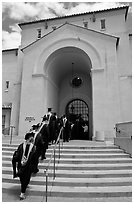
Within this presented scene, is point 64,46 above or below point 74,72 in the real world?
above

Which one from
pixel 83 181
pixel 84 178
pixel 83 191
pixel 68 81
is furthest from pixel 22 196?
pixel 68 81

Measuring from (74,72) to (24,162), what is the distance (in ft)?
50.0

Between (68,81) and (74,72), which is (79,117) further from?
(74,72)

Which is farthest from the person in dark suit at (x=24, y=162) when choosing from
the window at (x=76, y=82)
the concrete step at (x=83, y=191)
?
the window at (x=76, y=82)

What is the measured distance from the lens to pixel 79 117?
1706 centimetres

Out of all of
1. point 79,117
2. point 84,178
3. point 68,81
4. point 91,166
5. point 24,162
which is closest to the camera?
point 24,162

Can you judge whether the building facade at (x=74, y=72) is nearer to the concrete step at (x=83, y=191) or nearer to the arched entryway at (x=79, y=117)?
the arched entryway at (x=79, y=117)

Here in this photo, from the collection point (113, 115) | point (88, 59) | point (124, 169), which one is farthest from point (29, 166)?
point (88, 59)

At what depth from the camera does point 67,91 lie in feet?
62.2

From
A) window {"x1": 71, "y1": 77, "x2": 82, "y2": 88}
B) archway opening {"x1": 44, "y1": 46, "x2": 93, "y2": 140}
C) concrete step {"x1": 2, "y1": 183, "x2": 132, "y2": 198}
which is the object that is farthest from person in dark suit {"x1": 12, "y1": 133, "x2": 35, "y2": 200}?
window {"x1": 71, "y1": 77, "x2": 82, "y2": 88}

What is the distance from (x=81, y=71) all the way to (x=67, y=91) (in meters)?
2.75

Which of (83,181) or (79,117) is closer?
(83,181)

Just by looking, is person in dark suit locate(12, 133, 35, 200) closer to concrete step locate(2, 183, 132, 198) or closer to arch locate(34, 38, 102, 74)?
concrete step locate(2, 183, 132, 198)

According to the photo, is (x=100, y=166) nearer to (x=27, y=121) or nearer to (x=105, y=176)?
(x=105, y=176)
